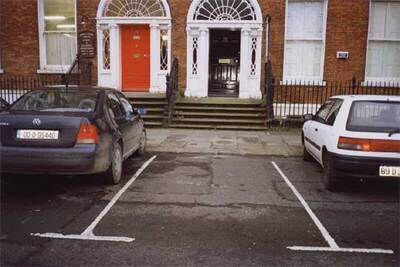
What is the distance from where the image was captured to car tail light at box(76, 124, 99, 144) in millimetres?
6535

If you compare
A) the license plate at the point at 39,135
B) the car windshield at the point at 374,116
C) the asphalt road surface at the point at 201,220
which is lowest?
the asphalt road surface at the point at 201,220

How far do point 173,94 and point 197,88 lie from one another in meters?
1.40

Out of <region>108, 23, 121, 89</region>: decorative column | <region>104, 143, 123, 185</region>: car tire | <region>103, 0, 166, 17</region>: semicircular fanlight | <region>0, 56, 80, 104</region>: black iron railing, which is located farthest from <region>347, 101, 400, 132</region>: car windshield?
<region>0, 56, 80, 104</region>: black iron railing

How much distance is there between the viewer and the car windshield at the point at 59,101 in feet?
23.4

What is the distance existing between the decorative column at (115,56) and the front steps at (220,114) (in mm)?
2699

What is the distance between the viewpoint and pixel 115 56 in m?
16.3

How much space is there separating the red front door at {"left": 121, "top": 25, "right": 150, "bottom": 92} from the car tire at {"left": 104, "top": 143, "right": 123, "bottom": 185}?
915 centimetres

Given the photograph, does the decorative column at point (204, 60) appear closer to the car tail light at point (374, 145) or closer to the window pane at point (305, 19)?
the window pane at point (305, 19)

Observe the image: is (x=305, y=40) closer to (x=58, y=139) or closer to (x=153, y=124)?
(x=153, y=124)

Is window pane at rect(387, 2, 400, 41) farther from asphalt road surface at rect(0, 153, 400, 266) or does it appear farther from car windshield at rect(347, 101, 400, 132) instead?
car windshield at rect(347, 101, 400, 132)

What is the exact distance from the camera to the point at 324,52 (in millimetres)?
15688

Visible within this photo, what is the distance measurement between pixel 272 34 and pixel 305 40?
1188mm

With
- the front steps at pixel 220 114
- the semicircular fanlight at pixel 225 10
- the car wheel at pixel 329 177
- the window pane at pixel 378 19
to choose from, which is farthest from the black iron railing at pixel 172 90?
the car wheel at pixel 329 177

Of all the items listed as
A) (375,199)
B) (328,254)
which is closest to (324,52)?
(375,199)
